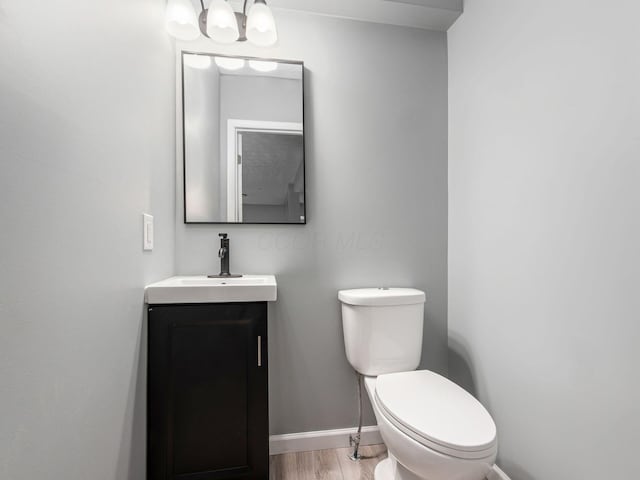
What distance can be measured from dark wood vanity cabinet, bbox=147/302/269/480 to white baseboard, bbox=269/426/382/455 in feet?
1.12

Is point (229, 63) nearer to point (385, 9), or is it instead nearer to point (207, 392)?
point (385, 9)

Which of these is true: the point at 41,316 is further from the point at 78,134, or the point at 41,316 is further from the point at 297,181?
the point at 297,181

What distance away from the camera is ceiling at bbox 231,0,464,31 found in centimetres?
149

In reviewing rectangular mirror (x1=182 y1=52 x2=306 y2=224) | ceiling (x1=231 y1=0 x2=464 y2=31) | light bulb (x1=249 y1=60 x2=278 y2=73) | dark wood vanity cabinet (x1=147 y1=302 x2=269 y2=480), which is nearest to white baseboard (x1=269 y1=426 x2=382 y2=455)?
dark wood vanity cabinet (x1=147 y1=302 x2=269 y2=480)

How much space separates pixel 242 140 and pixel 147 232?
67 cm

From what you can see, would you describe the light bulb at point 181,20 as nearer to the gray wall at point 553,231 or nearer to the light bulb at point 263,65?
the light bulb at point 263,65

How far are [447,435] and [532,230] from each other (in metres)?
0.80

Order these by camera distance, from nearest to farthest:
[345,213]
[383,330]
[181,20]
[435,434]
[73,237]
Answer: [73,237] < [435,434] < [181,20] < [383,330] < [345,213]

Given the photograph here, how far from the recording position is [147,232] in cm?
112

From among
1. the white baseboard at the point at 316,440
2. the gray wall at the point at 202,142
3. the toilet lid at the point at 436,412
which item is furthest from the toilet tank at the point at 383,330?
the gray wall at the point at 202,142

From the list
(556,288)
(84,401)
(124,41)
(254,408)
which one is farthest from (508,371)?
(124,41)

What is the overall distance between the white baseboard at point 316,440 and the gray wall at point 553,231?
23.6 inches

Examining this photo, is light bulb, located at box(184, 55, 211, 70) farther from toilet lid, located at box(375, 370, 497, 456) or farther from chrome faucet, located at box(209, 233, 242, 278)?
toilet lid, located at box(375, 370, 497, 456)

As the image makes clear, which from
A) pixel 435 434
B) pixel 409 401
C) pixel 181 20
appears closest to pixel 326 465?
pixel 409 401
